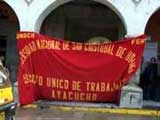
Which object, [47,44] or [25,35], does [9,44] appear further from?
[47,44]

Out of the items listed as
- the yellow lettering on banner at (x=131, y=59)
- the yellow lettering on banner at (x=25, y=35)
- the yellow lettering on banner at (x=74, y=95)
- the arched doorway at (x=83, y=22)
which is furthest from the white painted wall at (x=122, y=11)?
the arched doorway at (x=83, y=22)

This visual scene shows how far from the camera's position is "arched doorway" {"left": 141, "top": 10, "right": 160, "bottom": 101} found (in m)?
15.8

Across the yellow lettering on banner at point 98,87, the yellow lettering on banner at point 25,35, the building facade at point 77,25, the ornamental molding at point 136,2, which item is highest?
the ornamental molding at point 136,2

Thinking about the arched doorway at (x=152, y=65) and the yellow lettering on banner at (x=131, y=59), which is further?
the arched doorway at (x=152, y=65)

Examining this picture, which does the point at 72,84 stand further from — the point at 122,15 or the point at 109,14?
the point at 109,14

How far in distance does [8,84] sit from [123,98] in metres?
7.16

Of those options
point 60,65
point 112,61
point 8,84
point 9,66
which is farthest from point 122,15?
point 8,84

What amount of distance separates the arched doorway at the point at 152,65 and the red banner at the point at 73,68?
182 centimetres

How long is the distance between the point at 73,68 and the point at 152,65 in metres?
3.31

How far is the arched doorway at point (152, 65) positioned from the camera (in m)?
15.8

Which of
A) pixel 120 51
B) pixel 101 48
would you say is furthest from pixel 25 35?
pixel 120 51

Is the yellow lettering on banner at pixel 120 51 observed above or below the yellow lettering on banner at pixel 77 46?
below

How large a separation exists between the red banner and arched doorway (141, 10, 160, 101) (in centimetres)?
182

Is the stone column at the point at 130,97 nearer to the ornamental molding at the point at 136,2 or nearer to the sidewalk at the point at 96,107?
the sidewalk at the point at 96,107
